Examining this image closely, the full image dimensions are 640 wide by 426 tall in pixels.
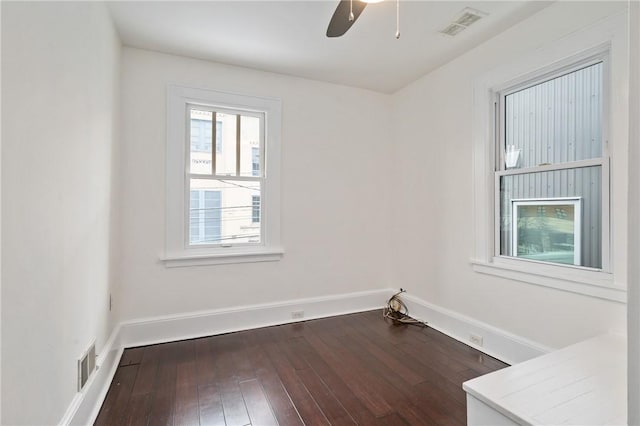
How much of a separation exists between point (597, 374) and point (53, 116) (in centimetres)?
276

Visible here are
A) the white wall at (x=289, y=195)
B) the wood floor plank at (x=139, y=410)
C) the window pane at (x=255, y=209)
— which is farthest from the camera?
the window pane at (x=255, y=209)

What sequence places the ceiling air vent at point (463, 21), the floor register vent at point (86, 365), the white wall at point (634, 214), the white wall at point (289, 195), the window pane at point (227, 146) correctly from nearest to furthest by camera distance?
the white wall at point (634, 214) → the floor register vent at point (86, 365) → the ceiling air vent at point (463, 21) → the white wall at point (289, 195) → the window pane at point (227, 146)

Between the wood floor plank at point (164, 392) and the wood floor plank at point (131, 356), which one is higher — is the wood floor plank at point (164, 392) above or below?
below

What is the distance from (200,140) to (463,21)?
2.53 metres

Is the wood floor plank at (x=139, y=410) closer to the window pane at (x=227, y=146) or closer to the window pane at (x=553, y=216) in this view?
the window pane at (x=227, y=146)

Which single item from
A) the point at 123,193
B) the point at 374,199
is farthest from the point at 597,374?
the point at 123,193

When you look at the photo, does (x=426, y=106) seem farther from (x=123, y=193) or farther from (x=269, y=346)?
(x=123, y=193)

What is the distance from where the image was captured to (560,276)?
2.11m

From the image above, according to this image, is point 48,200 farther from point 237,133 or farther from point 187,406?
point 237,133

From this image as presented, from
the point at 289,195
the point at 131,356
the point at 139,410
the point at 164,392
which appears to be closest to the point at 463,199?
the point at 289,195

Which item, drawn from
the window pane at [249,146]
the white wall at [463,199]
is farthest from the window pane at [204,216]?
the white wall at [463,199]

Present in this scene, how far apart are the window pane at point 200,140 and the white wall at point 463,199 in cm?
219

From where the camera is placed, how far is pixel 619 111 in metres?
1.80

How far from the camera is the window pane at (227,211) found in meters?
3.05
